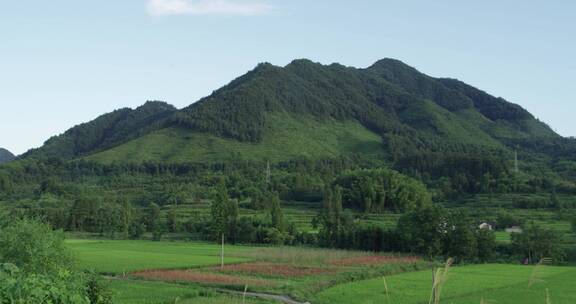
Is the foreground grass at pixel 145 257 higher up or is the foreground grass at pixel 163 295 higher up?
the foreground grass at pixel 163 295

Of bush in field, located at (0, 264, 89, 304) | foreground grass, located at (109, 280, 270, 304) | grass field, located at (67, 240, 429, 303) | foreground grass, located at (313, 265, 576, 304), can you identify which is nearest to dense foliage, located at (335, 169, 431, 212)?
grass field, located at (67, 240, 429, 303)

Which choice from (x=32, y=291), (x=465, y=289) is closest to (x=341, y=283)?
(x=465, y=289)

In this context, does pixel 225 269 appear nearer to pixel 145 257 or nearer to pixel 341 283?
pixel 341 283

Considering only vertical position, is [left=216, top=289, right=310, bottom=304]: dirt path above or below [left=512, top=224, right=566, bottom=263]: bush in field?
below

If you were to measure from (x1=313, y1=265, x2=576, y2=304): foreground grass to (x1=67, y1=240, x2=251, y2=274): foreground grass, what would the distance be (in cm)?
2271

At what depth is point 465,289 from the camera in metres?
50.0

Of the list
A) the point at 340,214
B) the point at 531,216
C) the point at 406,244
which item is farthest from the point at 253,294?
the point at 531,216

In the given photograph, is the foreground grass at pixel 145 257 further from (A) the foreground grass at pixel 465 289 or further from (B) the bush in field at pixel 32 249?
(A) the foreground grass at pixel 465 289

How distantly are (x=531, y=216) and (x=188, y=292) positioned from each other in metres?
90.9

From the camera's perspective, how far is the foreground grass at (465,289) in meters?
43.7

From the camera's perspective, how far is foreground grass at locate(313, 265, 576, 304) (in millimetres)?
43719

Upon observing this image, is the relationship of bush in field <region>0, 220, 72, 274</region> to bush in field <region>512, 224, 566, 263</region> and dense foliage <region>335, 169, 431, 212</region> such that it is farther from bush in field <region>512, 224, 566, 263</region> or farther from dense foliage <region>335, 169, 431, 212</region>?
dense foliage <region>335, 169, 431, 212</region>

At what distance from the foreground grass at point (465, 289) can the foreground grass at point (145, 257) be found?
22.7 metres

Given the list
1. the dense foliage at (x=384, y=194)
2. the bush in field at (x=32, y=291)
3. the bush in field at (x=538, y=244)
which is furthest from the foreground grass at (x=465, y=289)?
the dense foliage at (x=384, y=194)
